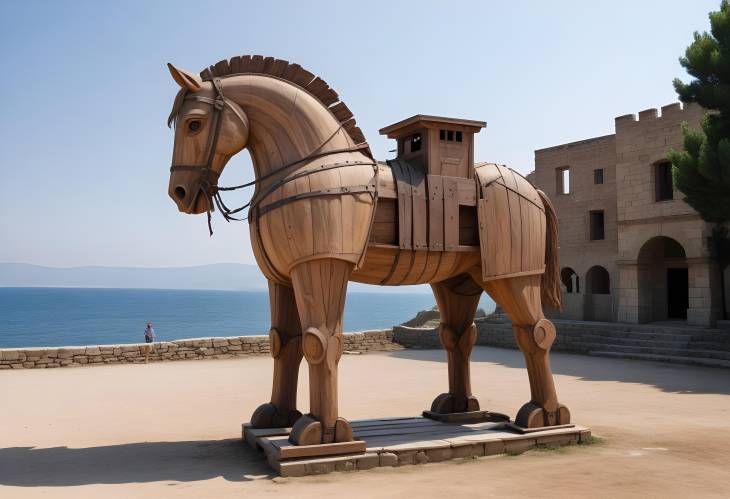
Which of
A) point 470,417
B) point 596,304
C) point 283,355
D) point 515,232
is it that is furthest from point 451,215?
point 596,304

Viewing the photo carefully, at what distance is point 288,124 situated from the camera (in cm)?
618

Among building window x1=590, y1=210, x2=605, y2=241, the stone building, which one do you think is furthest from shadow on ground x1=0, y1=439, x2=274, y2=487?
building window x1=590, y1=210, x2=605, y2=241

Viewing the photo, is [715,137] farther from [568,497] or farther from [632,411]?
[568,497]

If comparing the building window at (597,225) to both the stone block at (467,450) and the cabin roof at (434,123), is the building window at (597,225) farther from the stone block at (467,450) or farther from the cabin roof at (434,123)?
the stone block at (467,450)

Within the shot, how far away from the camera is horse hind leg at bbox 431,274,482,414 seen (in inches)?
304

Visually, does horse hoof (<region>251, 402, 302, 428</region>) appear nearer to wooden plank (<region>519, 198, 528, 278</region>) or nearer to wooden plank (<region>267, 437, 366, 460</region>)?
wooden plank (<region>267, 437, 366, 460</region>)

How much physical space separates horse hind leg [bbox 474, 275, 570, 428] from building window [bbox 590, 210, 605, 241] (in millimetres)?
18561

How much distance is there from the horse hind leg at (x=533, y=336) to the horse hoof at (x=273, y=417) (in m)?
2.52

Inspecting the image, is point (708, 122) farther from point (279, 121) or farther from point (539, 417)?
point (279, 121)

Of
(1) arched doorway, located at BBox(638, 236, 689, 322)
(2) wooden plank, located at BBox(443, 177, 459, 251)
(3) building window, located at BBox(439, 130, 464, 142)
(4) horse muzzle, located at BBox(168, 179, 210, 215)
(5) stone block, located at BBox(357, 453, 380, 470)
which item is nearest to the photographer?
(5) stone block, located at BBox(357, 453, 380, 470)

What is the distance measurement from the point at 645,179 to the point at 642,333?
5.40 metres

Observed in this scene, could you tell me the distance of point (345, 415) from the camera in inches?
356

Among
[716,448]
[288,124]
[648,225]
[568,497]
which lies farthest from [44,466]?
[648,225]

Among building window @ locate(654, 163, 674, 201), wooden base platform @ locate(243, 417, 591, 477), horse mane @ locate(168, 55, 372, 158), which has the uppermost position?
building window @ locate(654, 163, 674, 201)
